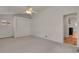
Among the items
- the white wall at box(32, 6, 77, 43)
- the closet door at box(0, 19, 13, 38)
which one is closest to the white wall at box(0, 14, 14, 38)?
the closet door at box(0, 19, 13, 38)

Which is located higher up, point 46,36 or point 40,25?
point 40,25

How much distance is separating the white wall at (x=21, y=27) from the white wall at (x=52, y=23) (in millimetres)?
1262

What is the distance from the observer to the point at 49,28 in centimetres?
615

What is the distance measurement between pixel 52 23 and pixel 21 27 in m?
3.35

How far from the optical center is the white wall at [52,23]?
16.4 feet

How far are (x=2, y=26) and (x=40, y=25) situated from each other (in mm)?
2691

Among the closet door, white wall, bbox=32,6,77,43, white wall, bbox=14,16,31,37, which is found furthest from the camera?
white wall, bbox=14,16,31,37

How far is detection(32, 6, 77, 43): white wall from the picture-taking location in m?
5.00

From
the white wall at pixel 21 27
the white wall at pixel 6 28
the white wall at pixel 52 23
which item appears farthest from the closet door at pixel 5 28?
the white wall at pixel 52 23

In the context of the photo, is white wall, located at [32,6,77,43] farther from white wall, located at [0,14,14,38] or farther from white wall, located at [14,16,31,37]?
white wall, located at [0,14,14,38]

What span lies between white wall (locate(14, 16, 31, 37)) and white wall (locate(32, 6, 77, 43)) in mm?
1262

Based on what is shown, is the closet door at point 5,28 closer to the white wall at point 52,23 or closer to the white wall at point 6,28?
the white wall at point 6,28
